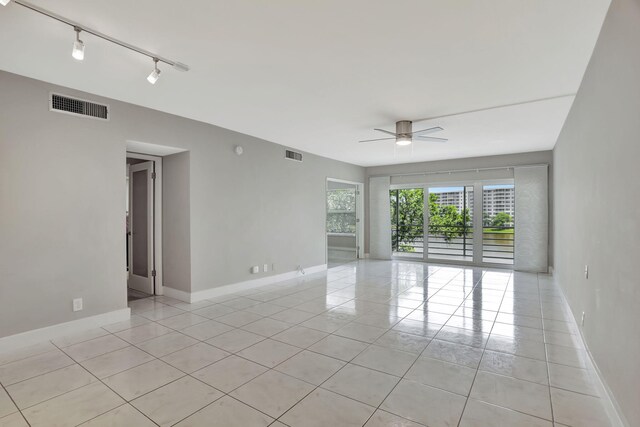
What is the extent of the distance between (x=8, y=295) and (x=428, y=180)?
7682mm

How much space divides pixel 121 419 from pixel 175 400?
0.32m

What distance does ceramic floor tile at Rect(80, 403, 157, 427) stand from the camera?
1.92 m

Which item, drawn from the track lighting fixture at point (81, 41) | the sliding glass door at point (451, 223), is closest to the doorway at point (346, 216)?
the sliding glass door at point (451, 223)

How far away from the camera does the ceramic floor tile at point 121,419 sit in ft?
6.31

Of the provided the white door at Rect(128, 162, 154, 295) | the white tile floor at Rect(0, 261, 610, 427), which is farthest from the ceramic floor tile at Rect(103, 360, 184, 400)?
the white door at Rect(128, 162, 154, 295)

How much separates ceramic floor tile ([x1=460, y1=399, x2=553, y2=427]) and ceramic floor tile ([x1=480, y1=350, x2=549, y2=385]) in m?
0.54

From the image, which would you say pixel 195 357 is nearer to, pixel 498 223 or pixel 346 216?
pixel 346 216

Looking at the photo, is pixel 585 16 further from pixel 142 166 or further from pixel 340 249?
pixel 340 249

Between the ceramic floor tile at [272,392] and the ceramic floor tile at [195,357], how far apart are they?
0.55m

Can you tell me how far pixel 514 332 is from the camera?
3.38 m

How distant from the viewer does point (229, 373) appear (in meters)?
2.55

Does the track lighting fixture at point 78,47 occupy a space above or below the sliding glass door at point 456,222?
above

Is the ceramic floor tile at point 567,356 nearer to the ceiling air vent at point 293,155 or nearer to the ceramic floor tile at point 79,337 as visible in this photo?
the ceramic floor tile at point 79,337

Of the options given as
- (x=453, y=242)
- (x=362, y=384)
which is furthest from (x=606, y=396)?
(x=453, y=242)
